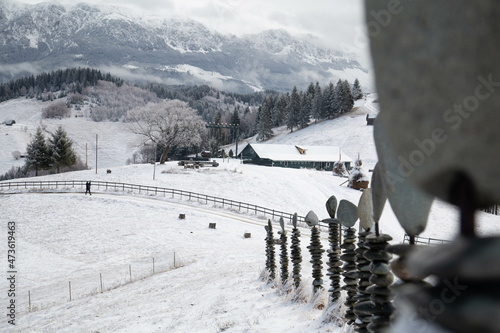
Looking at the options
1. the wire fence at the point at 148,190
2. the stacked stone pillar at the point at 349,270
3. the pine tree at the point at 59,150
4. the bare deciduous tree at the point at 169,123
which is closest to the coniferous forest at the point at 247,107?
the bare deciduous tree at the point at 169,123

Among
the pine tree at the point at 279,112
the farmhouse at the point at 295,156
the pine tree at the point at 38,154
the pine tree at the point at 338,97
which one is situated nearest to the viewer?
the pine tree at the point at 38,154

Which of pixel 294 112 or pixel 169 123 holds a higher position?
pixel 294 112

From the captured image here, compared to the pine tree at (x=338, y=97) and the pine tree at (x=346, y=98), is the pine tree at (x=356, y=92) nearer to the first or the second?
the pine tree at (x=346, y=98)

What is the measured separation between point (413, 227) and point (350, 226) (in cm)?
551

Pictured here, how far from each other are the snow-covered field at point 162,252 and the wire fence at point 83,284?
→ 87 mm

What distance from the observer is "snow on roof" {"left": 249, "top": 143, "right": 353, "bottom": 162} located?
2781 inches

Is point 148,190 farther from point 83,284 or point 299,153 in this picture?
point 299,153

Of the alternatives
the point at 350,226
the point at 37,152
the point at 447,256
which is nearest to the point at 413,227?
the point at 447,256

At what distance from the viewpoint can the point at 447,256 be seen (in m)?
1.18

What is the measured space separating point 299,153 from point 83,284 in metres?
57.9

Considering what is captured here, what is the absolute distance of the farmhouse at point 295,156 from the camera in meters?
70.0

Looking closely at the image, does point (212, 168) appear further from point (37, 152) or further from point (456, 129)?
point (456, 129)

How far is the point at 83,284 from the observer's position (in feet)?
62.2

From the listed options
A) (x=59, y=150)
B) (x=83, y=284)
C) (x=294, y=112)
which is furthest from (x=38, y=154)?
(x=294, y=112)
